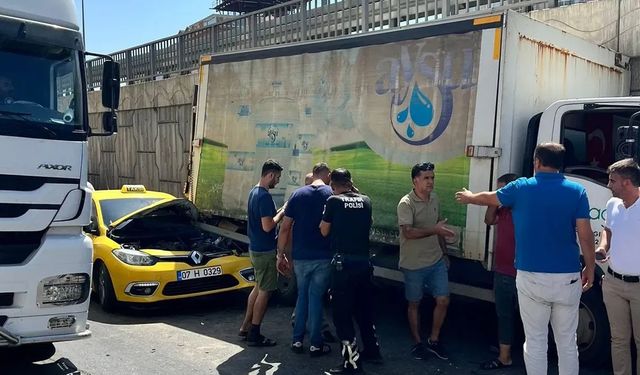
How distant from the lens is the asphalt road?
16.9 ft

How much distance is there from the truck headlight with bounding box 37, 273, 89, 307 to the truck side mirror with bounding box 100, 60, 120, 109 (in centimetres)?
165

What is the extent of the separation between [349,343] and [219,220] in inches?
154

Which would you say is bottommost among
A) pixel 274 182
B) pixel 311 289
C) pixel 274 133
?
Result: pixel 311 289

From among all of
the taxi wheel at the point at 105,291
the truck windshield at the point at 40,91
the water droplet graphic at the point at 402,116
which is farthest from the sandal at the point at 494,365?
the taxi wheel at the point at 105,291

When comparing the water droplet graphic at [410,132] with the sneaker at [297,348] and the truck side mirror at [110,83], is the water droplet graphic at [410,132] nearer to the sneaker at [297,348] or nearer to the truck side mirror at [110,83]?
the sneaker at [297,348]

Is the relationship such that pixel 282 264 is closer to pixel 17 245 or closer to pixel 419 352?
pixel 419 352

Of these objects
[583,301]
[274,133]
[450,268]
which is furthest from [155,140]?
[583,301]

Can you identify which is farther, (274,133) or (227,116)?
(227,116)

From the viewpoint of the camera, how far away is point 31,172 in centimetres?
436

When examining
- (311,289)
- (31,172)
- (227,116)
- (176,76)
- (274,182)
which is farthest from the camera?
(176,76)

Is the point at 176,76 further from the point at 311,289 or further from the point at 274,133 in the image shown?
the point at 311,289

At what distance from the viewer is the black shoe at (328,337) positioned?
5996mm

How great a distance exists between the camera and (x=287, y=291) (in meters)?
7.41

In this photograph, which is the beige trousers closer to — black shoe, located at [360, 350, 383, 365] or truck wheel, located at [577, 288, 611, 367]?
truck wheel, located at [577, 288, 611, 367]
